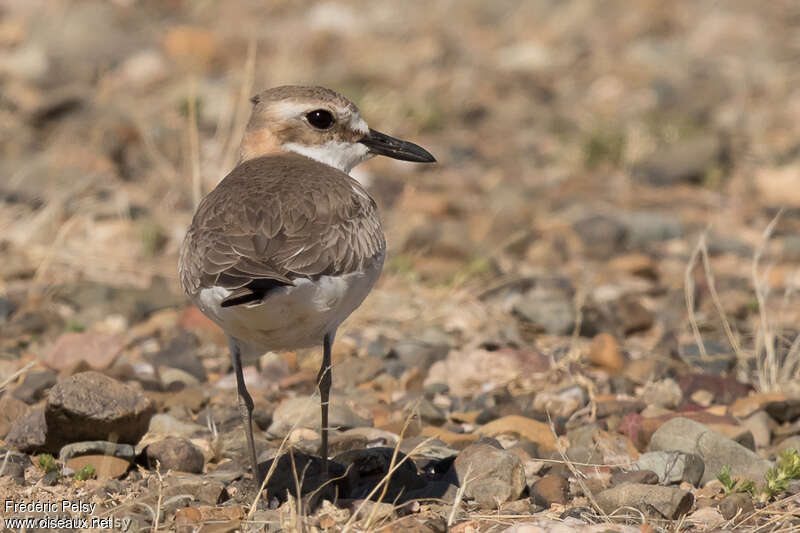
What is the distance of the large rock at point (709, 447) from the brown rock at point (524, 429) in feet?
1.54

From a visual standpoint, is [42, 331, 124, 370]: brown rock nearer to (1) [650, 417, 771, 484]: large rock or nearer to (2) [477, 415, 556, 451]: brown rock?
(2) [477, 415, 556, 451]: brown rock

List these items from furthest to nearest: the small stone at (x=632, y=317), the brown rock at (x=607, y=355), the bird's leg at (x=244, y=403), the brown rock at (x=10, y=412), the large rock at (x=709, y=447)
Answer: the small stone at (x=632, y=317) → the brown rock at (x=607, y=355) → the brown rock at (x=10, y=412) → the large rock at (x=709, y=447) → the bird's leg at (x=244, y=403)

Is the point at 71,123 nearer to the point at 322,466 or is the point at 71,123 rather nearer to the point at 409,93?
the point at 409,93

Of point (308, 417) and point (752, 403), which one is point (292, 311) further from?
point (752, 403)

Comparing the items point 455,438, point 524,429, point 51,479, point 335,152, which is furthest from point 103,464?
point 524,429

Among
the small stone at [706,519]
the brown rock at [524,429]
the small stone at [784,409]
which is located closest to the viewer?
the small stone at [706,519]

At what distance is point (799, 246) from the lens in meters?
8.91

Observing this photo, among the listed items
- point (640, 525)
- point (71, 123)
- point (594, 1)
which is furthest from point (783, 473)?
point (594, 1)

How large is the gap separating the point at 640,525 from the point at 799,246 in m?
5.11

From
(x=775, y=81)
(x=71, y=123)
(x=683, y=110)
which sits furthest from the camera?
(x=775, y=81)

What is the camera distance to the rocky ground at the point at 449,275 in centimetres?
482

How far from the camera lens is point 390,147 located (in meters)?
5.70

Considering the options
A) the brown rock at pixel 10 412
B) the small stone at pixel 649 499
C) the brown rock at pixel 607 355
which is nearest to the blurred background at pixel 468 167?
the brown rock at pixel 607 355

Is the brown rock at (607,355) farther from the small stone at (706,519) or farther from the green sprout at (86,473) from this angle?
the green sprout at (86,473)
